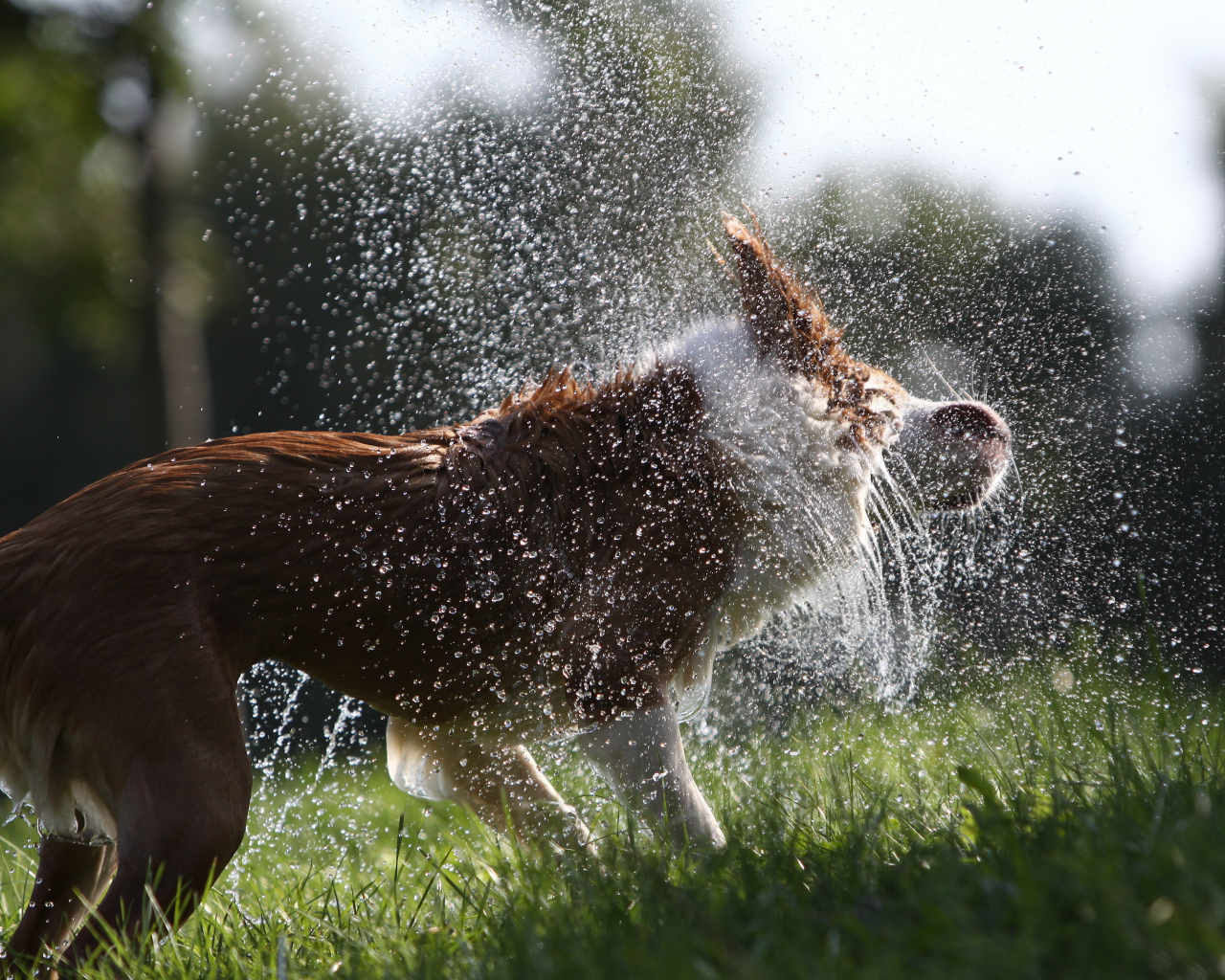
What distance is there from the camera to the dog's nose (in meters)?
2.95

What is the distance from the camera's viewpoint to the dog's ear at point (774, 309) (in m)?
2.71

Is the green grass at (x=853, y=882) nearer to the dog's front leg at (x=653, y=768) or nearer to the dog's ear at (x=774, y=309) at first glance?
the dog's front leg at (x=653, y=768)

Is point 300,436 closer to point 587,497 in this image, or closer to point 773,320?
point 587,497

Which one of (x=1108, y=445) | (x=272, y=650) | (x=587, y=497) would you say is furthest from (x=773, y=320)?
(x=1108, y=445)

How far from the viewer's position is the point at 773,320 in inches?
107

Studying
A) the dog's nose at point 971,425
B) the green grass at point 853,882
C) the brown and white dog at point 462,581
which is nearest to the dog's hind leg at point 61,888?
the brown and white dog at point 462,581

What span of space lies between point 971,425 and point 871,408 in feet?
1.17

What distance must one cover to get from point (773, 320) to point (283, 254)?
36.7 feet

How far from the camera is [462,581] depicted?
2.48 metres

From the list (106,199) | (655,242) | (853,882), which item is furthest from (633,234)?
(106,199)

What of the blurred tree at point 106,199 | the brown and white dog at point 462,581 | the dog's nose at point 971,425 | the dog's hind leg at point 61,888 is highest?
the blurred tree at point 106,199

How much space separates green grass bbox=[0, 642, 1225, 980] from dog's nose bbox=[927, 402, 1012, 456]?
0.79 metres

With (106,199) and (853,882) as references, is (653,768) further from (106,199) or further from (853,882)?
(106,199)

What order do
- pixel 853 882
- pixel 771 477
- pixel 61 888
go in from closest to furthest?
1. pixel 853 882
2. pixel 61 888
3. pixel 771 477
